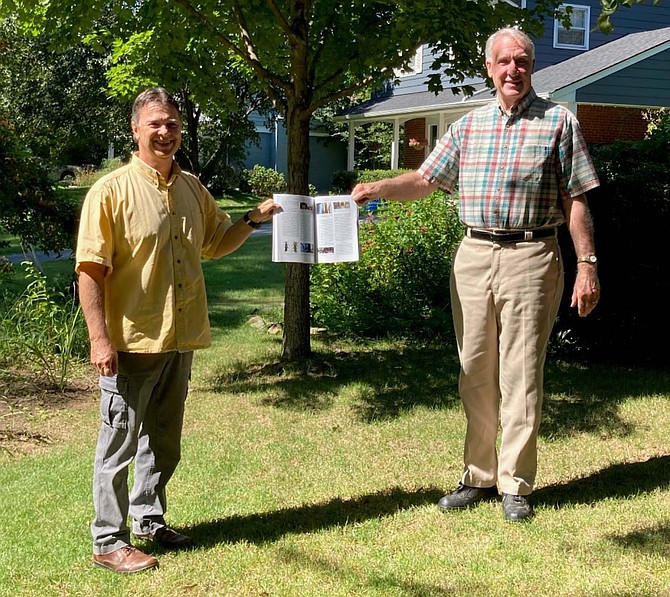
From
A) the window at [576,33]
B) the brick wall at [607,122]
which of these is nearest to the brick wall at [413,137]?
the window at [576,33]

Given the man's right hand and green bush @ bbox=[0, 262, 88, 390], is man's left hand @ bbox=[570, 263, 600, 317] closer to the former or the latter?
the man's right hand

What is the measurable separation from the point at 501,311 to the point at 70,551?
7.61ft

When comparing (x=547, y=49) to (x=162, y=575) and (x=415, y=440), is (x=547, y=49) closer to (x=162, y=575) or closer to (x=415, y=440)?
(x=415, y=440)

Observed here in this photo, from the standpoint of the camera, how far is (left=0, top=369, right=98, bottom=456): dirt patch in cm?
596

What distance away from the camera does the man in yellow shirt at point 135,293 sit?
361 cm

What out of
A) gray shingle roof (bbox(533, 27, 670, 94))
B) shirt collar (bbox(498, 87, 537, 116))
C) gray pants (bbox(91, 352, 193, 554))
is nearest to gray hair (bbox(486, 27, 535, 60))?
shirt collar (bbox(498, 87, 537, 116))

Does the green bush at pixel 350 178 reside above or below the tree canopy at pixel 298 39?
below

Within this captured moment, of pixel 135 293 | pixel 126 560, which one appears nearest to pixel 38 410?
pixel 126 560

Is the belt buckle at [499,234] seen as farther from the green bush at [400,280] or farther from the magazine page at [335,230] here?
the green bush at [400,280]

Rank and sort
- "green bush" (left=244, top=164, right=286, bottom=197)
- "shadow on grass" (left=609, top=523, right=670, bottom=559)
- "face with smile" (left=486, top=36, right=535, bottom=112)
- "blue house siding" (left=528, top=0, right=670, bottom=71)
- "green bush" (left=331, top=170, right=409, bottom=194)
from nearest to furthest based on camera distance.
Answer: "shadow on grass" (left=609, top=523, right=670, bottom=559), "face with smile" (left=486, top=36, right=535, bottom=112), "blue house siding" (left=528, top=0, right=670, bottom=71), "green bush" (left=331, top=170, right=409, bottom=194), "green bush" (left=244, top=164, right=286, bottom=197)

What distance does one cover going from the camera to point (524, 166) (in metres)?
4.24

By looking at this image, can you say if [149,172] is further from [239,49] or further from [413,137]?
[413,137]

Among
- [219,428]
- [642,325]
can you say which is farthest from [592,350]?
[219,428]

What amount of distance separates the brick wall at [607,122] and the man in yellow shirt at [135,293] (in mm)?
18205
